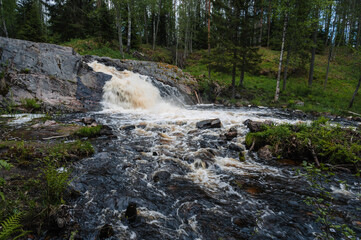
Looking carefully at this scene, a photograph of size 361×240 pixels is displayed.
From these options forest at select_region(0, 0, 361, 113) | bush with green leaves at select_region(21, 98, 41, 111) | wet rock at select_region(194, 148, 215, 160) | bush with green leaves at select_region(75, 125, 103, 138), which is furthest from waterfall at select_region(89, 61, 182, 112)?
wet rock at select_region(194, 148, 215, 160)

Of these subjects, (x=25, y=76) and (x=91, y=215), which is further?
(x=25, y=76)

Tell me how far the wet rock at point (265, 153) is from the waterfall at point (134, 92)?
9085mm

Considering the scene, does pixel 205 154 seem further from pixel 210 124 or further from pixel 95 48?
pixel 95 48

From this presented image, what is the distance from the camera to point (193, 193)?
12.9 ft

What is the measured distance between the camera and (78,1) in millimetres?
29141

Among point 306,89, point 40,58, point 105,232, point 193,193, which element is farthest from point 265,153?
point 306,89

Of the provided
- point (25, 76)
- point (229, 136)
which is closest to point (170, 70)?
point (25, 76)

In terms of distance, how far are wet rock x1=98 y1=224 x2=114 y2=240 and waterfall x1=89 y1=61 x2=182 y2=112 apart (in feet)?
37.5

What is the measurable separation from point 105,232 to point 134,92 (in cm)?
1280

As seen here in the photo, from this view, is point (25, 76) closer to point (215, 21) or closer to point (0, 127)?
point (0, 127)

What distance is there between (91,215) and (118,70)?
50.6 feet

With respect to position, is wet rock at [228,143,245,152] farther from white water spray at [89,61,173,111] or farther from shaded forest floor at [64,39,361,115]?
shaded forest floor at [64,39,361,115]

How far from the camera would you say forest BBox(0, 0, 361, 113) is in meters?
17.0

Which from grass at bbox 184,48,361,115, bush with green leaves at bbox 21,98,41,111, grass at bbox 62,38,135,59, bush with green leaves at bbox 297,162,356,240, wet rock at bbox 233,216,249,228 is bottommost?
wet rock at bbox 233,216,249,228
